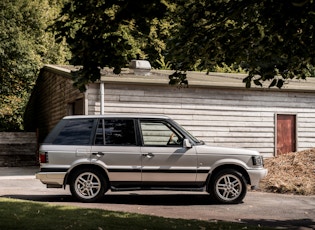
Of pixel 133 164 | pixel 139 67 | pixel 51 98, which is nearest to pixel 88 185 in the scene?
pixel 133 164

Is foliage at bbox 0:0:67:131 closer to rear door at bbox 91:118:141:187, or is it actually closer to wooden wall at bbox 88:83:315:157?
wooden wall at bbox 88:83:315:157

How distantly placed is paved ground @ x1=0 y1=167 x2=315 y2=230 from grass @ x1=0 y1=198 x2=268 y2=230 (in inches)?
44.3

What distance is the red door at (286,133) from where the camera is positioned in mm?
21375

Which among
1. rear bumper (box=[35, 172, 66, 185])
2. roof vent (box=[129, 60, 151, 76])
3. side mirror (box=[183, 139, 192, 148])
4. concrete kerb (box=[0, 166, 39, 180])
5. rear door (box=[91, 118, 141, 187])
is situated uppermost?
roof vent (box=[129, 60, 151, 76])

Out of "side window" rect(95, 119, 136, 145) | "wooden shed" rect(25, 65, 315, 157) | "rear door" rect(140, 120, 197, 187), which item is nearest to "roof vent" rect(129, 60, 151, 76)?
"wooden shed" rect(25, 65, 315, 157)

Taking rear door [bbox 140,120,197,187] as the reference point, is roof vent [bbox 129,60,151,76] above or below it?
above

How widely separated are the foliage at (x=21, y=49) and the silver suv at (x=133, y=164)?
22.3 meters

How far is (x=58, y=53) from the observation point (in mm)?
39594

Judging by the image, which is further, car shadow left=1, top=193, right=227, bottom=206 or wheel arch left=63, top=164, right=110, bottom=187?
car shadow left=1, top=193, right=227, bottom=206

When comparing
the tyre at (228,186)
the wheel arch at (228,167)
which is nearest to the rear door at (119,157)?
the wheel arch at (228,167)

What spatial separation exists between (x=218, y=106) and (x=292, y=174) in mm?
5203

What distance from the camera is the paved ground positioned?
991 centimetres

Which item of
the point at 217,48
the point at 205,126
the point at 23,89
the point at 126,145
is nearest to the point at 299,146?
the point at 205,126

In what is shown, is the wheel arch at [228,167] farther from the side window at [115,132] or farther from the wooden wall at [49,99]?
the wooden wall at [49,99]
